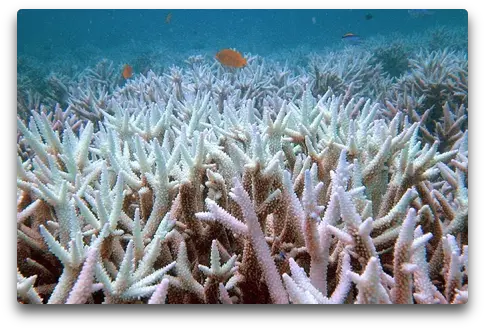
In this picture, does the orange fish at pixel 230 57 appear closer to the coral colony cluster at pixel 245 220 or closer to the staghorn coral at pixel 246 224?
the coral colony cluster at pixel 245 220

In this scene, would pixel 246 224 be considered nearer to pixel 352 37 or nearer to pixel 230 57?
pixel 230 57

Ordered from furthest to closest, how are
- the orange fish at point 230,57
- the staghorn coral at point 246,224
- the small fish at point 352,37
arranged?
1. the small fish at point 352,37
2. the orange fish at point 230,57
3. the staghorn coral at point 246,224

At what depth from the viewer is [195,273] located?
1972 mm

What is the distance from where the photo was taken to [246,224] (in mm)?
1724

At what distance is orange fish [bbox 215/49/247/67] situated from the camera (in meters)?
6.29

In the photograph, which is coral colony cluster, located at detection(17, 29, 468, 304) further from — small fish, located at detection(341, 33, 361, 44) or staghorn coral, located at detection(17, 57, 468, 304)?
small fish, located at detection(341, 33, 361, 44)

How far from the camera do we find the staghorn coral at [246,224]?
150cm

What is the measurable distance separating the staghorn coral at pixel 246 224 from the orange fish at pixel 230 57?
391 cm

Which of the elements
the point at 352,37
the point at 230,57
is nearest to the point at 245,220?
the point at 230,57

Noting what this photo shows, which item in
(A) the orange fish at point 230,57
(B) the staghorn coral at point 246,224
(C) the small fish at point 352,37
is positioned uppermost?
(C) the small fish at point 352,37

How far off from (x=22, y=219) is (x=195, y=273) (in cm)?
104

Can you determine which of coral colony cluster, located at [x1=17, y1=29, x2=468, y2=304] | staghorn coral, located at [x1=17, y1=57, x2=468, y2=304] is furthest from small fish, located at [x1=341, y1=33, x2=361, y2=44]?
staghorn coral, located at [x1=17, y1=57, x2=468, y2=304]

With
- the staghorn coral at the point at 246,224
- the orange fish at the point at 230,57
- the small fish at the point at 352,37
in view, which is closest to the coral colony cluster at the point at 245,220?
the staghorn coral at the point at 246,224
